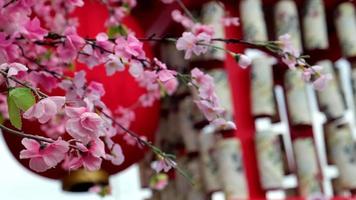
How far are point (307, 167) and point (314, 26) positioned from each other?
549 millimetres

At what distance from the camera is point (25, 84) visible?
776 millimetres

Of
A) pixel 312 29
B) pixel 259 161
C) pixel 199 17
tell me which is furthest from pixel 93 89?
pixel 312 29

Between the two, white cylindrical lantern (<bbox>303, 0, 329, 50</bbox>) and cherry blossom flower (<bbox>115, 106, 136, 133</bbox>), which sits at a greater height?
white cylindrical lantern (<bbox>303, 0, 329, 50</bbox>)

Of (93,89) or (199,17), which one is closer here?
(93,89)

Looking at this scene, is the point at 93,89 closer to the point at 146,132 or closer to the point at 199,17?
the point at 146,132

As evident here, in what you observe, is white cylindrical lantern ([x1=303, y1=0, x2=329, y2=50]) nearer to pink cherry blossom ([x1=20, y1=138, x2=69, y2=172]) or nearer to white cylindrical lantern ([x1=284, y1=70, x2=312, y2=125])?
white cylindrical lantern ([x1=284, y1=70, x2=312, y2=125])

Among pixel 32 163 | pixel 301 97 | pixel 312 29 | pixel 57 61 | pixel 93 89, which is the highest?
pixel 312 29

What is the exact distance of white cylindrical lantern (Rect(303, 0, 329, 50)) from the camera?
2678 mm

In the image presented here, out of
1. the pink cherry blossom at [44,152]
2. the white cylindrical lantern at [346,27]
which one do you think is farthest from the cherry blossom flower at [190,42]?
the white cylindrical lantern at [346,27]

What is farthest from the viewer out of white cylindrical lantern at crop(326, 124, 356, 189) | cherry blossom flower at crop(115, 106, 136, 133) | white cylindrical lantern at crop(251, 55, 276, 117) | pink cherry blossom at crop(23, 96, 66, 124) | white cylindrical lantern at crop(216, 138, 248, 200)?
white cylindrical lantern at crop(326, 124, 356, 189)

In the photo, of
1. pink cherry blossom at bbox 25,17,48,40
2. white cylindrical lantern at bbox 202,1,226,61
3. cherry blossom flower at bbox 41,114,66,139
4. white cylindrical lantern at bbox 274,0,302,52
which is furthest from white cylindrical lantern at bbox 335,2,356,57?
pink cherry blossom at bbox 25,17,48,40

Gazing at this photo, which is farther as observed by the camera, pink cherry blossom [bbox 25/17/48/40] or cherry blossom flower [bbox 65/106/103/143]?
pink cherry blossom [bbox 25/17/48/40]

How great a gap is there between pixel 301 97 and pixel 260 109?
0.69ft

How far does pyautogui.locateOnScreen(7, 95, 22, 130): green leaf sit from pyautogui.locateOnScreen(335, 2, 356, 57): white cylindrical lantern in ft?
7.09
